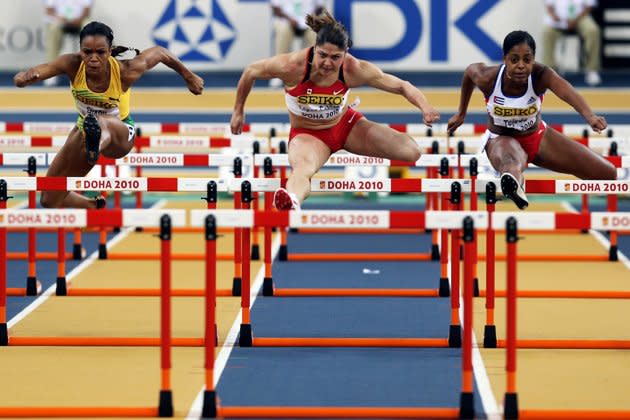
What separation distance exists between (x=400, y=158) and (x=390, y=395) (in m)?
2.31

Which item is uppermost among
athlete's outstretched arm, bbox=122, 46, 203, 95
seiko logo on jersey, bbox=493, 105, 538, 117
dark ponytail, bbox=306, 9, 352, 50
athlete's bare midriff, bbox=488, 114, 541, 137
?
dark ponytail, bbox=306, 9, 352, 50

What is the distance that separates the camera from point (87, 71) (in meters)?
10.2

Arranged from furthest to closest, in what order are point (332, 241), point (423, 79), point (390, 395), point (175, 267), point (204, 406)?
1. point (423, 79)
2. point (332, 241)
3. point (175, 267)
4. point (390, 395)
5. point (204, 406)

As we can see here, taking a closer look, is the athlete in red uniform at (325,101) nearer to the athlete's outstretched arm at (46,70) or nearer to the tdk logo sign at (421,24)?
the athlete's outstretched arm at (46,70)

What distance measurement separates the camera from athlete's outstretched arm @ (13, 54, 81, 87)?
9656mm

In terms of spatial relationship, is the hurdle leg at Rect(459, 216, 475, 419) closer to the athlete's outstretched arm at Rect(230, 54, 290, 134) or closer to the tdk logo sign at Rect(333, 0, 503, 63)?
the athlete's outstretched arm at Rect(230, 54, 290, 134)

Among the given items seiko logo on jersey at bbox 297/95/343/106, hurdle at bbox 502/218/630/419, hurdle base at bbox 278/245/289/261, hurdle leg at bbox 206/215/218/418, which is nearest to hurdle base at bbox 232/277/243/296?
seiko logo on jersey at bbox 297/95/343/106

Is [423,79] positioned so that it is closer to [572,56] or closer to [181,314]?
[572,56]

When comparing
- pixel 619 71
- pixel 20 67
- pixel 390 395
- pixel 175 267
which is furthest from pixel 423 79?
pixel 390 395

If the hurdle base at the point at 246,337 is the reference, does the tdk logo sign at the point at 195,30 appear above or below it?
above

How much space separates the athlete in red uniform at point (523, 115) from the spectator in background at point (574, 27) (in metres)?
10.4

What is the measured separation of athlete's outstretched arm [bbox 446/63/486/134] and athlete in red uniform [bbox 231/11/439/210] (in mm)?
416

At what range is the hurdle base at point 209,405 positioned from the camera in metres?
7.49

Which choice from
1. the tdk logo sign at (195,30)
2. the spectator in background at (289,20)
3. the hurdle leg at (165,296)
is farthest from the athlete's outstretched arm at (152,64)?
the tdk logo sign at (195,30)
